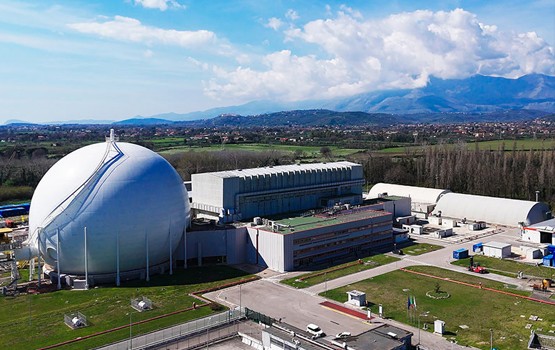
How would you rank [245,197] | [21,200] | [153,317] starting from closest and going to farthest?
[153,317]
[245,197]
[21,200]

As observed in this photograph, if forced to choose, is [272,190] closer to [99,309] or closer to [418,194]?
[99,309]

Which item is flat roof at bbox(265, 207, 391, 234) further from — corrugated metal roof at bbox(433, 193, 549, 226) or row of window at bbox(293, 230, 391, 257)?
corrugated metal roof at bbox(433, 193, 549, 226)

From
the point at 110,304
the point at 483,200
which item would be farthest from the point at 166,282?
the point at 483,200

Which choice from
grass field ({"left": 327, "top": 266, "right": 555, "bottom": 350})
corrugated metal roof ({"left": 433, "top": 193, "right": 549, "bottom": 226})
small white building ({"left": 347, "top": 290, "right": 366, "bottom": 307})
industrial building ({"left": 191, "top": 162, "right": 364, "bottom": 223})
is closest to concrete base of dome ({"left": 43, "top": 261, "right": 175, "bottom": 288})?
industrial building ({"left": 191, "top": 162, "right": 364, "bottom": 223})

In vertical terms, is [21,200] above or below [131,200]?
below

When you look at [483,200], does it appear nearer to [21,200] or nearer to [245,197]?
[245,197]

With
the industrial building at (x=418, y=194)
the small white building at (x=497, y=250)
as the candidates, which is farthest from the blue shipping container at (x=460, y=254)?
the industrial building at (x=418, y=194)
